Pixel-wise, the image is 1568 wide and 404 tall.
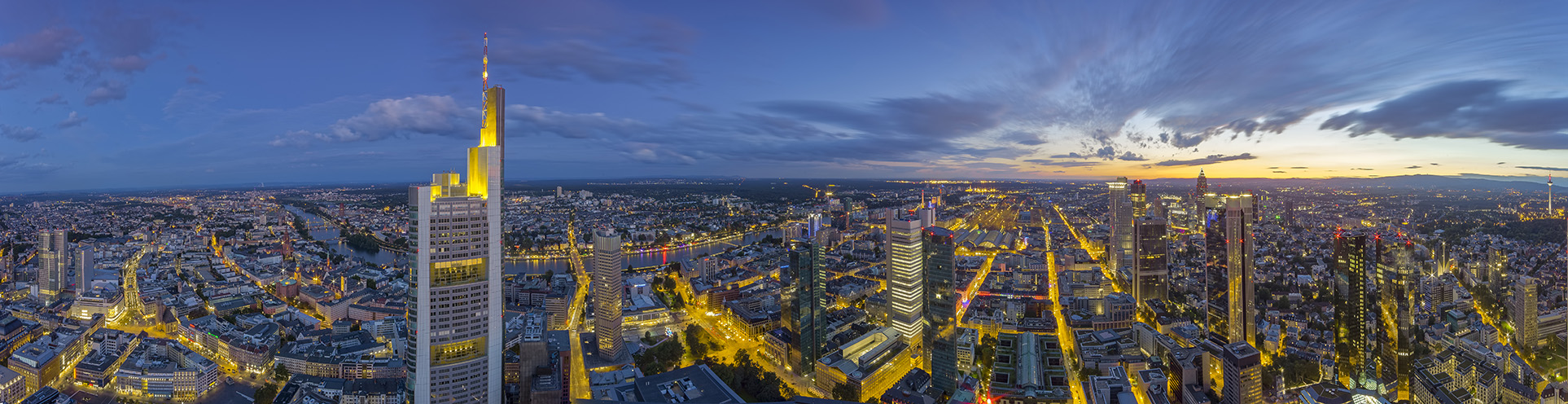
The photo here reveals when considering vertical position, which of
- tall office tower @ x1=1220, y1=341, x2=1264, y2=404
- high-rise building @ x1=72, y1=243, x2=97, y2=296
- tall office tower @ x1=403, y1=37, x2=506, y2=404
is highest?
tall office tower @ x1=403, y1=37, x2=506, y2=404

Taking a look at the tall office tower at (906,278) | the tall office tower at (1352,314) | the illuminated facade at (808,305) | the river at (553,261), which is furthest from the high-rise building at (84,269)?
the tall office tower at (1352,314)

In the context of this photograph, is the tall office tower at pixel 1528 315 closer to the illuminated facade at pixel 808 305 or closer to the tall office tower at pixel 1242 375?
the tall office tower at pixel 1242 375

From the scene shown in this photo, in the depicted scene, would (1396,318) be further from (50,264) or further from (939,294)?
(50,264)

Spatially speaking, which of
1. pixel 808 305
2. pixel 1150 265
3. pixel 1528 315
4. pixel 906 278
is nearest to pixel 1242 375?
pixel 906 278

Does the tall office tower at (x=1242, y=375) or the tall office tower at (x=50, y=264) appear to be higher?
the tall office tower at (x=50, y=264)

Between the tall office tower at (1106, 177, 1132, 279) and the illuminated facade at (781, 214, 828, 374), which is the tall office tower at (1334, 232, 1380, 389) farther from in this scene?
the illuminated facade at (781, 214, 828, 374)

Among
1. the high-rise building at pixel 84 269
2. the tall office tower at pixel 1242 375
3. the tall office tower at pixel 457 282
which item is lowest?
the tall office tower at pixel 1242 375

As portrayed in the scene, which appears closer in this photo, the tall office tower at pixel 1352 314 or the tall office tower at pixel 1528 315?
the tall office tower at pixel 1352 314

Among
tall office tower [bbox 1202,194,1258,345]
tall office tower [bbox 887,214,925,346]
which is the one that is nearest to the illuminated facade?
tall office tower [bbox 887,214,925,346]
